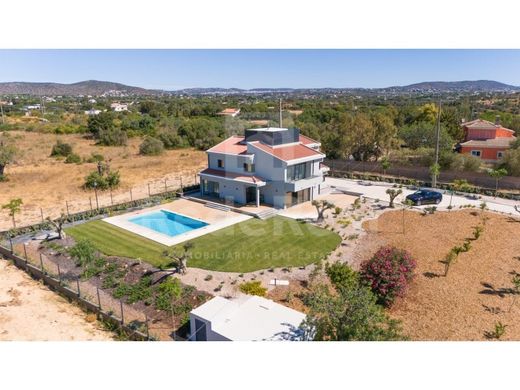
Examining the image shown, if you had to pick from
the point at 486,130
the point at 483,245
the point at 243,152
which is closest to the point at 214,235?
the point at 243,152

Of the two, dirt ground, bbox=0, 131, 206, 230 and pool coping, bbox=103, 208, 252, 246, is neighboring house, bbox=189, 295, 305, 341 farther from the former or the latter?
dirt ground, bbox=0, 131, 206, 230

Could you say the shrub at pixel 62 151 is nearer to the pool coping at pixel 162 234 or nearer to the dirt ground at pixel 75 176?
the dirt ground at pixel 75 176

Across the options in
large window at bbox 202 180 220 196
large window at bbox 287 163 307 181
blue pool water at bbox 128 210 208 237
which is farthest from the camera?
large window at bbox 202 180 220 196

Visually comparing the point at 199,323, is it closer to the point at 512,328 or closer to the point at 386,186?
the point at 512,328

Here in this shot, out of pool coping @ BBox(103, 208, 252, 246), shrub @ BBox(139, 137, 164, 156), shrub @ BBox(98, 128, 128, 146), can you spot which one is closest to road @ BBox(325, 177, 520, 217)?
pool coping @ BBox(103, 208, 252, 246)

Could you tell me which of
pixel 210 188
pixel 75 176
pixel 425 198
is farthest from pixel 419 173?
pixel 75 176

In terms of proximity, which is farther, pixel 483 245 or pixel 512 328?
pixel 483 245

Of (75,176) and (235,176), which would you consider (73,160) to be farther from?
(235,176)
